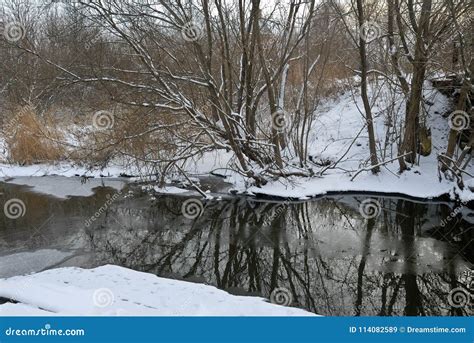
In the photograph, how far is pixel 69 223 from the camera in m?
8.32

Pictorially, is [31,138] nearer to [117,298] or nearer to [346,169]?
[346,169]

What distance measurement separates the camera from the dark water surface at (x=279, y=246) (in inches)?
214

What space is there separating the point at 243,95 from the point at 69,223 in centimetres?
656

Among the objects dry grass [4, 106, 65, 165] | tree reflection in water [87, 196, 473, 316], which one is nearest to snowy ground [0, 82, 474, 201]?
dry grass [4, 106, 65, 165]

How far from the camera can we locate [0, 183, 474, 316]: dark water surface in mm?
5434

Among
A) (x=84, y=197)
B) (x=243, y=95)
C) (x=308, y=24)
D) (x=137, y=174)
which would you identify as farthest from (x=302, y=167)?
Answer: (x=84, y=197)

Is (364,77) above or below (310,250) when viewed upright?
above

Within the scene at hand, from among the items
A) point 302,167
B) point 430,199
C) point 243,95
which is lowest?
point 430,199

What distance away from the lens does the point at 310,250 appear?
22.4 ft

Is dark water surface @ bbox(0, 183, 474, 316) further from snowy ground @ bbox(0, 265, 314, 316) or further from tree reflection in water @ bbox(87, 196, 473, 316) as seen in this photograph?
snowy ground @ bbox(0, 265, 314, 316)

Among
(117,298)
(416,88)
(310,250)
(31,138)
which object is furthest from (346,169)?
(31,138)

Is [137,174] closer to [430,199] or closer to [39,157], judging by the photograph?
[39,157]

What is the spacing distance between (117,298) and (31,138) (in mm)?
11821

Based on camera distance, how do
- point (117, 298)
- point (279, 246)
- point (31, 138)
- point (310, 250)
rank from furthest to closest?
point (31, 138) < point (279, 246) < point (310, 250) < point (117, 298)
